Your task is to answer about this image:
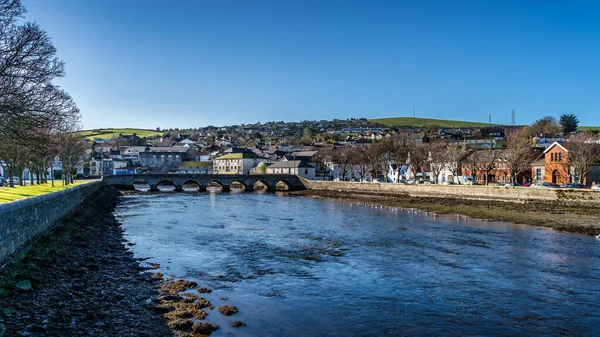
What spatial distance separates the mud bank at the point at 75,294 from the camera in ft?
39.4

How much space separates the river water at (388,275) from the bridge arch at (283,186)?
2388 inches

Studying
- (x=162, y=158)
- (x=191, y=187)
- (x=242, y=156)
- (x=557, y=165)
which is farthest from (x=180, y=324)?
(x=162, y=158)

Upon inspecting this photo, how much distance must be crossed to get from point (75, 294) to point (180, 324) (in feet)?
13.0

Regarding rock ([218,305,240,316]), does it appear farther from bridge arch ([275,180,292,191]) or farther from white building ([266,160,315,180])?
white building ([266,160,315,180])

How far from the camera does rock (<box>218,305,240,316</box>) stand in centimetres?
1527

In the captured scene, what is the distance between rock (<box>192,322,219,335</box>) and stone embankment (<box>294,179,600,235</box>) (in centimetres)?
2946

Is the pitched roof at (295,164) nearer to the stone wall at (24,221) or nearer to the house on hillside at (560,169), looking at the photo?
the house on hillside at (560,169)

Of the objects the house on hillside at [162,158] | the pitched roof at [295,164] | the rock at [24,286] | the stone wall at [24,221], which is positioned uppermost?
the house on hillside at [162,158]

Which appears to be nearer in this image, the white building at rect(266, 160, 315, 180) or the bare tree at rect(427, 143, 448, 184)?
the bare tree at rect(427, 143, 448, 184)

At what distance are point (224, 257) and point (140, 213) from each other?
26685mm

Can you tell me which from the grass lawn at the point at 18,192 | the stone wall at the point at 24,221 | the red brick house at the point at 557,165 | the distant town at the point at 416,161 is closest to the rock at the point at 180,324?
the stone wall at the point at 24,221

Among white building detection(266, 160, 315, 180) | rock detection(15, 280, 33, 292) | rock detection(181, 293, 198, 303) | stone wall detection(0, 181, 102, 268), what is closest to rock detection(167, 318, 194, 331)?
rock detection(181, 293, 198, 303)

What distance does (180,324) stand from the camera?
13672mm

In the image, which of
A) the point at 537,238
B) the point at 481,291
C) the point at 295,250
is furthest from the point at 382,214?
the point at 481,291
